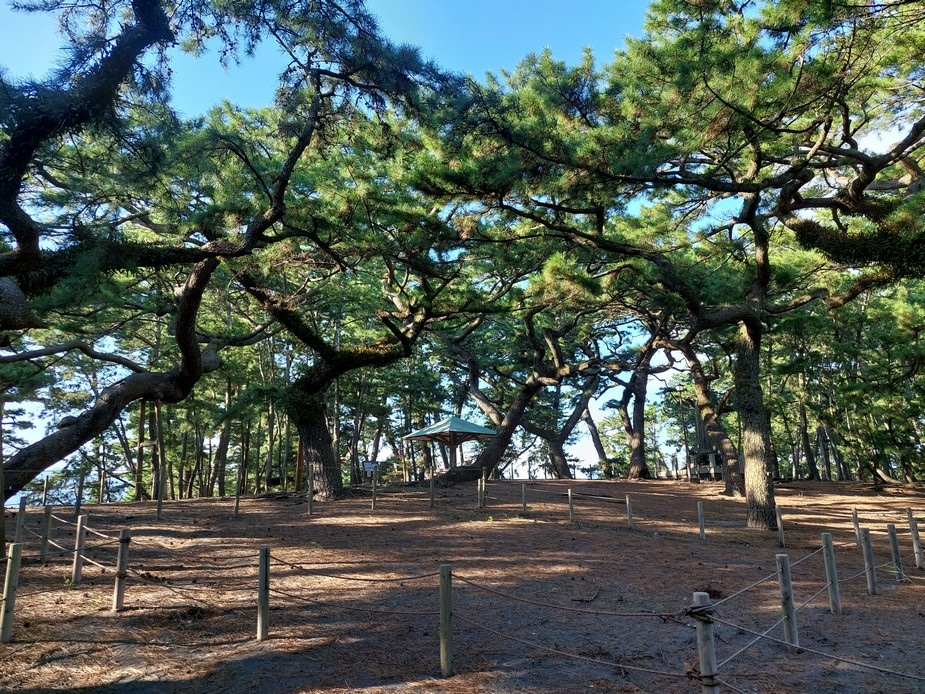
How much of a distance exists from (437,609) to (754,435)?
24.6 feet

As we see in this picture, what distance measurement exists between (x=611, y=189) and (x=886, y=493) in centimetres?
1617

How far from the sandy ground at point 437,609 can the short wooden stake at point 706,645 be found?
0.12 metres

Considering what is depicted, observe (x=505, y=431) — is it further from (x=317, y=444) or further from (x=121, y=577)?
→ (x=121, y=577)

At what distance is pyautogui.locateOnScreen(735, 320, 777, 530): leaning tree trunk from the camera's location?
35.1 ft

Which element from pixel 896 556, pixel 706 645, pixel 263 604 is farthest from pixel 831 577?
pixel 263 604

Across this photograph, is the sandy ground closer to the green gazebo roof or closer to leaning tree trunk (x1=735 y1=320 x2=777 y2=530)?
leaning tree trunk (x1=735 y1=320 x2=777 y2=530)

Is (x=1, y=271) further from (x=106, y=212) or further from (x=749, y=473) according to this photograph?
(x=749, y=473)

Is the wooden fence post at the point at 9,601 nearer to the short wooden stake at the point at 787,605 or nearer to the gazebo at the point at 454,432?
the short wooden stake at the point at 787,605

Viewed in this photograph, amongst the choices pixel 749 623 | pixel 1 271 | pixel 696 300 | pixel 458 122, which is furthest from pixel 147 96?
pixel 696 300

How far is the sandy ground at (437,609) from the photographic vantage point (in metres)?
4.24

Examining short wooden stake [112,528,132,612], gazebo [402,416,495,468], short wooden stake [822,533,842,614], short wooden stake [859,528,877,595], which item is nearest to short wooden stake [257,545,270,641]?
short wooden stake [112,528,132,612]

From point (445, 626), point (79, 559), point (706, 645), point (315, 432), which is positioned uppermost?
point (315, 432)

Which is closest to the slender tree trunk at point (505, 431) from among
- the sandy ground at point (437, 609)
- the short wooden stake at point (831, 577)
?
the sandy ground at point (437, 609)

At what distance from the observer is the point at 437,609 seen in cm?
605
